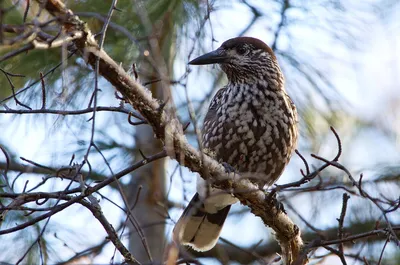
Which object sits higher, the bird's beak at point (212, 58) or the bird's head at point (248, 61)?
the bird's head at point (248, 61)

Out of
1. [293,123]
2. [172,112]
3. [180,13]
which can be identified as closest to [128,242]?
[293,123]

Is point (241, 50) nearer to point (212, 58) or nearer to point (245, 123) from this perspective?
point (212, 58)

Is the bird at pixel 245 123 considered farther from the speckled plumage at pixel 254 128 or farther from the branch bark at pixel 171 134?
the branch bark at pixel 171 134

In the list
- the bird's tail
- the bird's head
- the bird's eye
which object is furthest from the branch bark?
the bird's eye

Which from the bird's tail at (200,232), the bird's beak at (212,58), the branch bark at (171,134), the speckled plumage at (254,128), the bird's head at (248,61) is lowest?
the branch bark at (171,134)

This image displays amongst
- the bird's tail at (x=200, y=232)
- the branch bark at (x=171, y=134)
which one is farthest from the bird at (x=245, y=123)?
the branch bark at (x=171, y=134)

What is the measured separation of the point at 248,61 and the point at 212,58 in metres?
0.39

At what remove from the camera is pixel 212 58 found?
4016 millimetres

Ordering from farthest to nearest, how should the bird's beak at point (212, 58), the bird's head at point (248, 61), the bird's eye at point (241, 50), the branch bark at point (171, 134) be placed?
the bird's eye at point (241, 50)
the bird's head at point (248, 61)
the bird's beak at point (212, 58)
the branch bark at point (171, 134)

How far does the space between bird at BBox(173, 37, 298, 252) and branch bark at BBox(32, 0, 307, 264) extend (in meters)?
0.46

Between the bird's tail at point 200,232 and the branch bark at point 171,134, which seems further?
the bird's tail at point 200,232

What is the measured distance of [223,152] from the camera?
13.2 feet

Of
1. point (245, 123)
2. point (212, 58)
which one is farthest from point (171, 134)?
point (212, 58)

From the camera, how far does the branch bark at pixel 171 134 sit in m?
2.32
